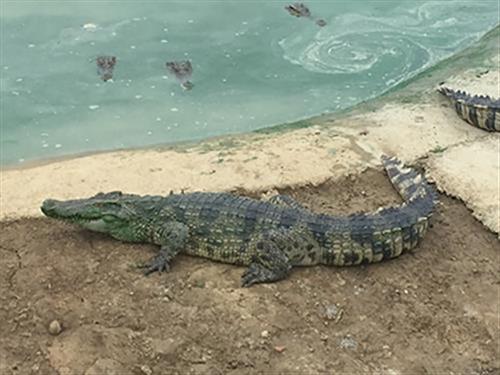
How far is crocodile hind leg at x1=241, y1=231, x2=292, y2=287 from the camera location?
5461mm

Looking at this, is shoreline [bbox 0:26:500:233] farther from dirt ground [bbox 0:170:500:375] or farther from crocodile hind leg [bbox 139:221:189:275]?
crocodile hind leg [bbox 139:221:189:275]

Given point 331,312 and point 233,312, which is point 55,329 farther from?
point 331,312

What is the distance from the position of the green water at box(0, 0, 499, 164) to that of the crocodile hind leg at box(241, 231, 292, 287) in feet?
9.77

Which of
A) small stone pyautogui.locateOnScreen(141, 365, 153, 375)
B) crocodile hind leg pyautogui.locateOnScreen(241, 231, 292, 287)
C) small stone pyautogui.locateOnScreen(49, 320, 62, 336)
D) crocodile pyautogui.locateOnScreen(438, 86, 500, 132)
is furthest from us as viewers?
crocodile pyautogui.locateOnScreen(438, 86, 500, 132)

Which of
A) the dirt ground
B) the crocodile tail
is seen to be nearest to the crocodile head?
the dirt ground

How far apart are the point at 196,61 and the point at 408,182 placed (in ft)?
13.7

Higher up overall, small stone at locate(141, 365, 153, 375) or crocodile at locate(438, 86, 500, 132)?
small stone at locate(141, 365, 153, 375)

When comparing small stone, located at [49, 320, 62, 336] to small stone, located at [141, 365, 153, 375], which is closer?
small stone, located at [141, 365, 153, 375]

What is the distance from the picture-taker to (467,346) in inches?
199

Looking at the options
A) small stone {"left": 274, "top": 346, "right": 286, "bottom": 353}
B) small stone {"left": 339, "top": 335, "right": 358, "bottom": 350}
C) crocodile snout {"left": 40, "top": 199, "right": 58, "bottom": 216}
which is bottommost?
crocodile snout {"left": 40, "top": 199, "right": 58, "bottom": 216}

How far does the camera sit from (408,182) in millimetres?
6531

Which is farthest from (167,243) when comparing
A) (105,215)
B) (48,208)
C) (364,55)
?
(364,55)

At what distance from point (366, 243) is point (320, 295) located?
562 millimetres

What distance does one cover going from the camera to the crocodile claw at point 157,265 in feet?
18.1
